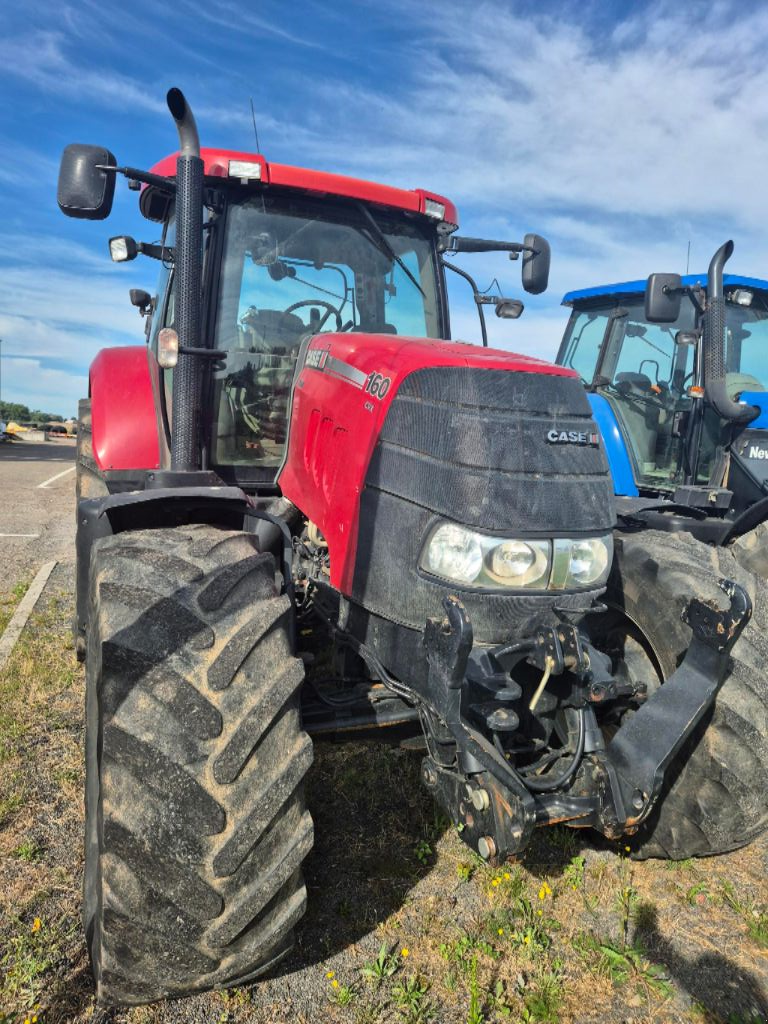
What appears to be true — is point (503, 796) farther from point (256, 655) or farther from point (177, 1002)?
point (177, 1002)

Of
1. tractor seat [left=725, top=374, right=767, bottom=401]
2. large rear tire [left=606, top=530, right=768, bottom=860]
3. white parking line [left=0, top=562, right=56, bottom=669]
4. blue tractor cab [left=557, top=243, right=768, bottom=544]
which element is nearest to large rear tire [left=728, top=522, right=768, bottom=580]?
blue tractor cab [left=557, top=243, right=768, bottom=544]

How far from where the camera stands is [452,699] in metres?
2.06

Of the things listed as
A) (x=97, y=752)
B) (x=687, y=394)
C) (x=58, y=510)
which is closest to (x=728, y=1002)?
(x=97, y=752)

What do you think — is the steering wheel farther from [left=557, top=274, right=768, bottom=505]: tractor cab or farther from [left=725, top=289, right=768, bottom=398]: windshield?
[left=725, top=289, right=768, bottom=398]: windshield

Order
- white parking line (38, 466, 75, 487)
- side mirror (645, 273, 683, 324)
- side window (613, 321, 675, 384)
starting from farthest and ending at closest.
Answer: white parking line (38, 466, 75, 487), side window (613, 321, 675, 384), side mirror (645, 273, 683, 324)

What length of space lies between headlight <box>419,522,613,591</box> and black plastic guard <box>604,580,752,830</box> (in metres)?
Result: 0.43

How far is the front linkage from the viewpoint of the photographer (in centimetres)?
201

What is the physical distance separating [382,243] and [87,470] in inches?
70.6

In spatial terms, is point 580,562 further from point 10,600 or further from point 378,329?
point 10,600

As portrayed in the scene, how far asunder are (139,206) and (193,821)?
3.14 meters

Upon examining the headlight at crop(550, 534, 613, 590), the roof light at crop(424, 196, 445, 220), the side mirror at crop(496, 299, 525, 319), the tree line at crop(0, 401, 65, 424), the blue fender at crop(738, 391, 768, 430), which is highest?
the roof light at crop(424, 196, 445, 220)

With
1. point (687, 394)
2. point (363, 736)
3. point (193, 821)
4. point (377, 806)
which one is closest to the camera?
point (193, 821)

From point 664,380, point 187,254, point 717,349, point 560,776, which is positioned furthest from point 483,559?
point 664,380

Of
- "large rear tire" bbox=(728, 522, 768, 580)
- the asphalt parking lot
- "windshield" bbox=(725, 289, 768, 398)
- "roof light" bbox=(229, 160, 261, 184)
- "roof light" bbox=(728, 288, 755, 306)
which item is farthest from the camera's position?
the asphalt parking lot
